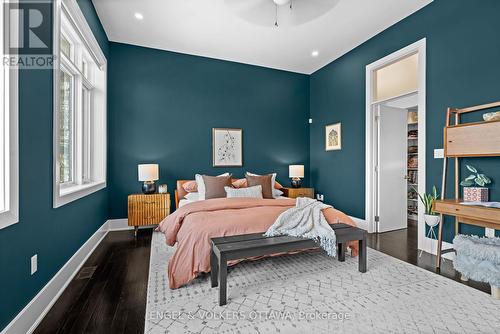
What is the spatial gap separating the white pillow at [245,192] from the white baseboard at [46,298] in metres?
1.96

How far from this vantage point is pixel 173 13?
337 cm

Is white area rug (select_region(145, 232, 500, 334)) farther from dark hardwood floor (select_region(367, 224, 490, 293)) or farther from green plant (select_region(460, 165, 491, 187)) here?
green plant (select_region(460, 165, 491, 187))

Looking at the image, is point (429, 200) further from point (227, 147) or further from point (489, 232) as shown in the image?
point (227, 147)

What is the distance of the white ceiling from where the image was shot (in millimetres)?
3205

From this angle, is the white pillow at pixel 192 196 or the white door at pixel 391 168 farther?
the white door at pixel 391 168

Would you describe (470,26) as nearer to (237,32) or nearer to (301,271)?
(237,32)

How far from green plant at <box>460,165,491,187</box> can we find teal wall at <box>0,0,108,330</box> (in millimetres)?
3972

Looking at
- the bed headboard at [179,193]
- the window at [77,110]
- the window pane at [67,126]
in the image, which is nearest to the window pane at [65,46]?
the window at [77,110]

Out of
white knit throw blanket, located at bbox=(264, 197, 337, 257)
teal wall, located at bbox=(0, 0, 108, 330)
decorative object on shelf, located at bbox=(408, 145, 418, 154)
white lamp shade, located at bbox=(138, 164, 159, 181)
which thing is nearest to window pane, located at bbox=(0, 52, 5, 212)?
teal wall, located at bbox=(0, 0, 108, 330)

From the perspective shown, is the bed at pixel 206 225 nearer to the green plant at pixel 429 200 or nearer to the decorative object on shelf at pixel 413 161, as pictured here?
the green plant at pixel 429 200

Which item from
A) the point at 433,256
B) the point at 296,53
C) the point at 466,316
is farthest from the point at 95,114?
Result: the point at 433,256

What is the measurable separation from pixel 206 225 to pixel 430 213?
2755mm

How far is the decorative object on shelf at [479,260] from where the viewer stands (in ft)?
6.66

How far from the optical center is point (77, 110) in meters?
3.34
